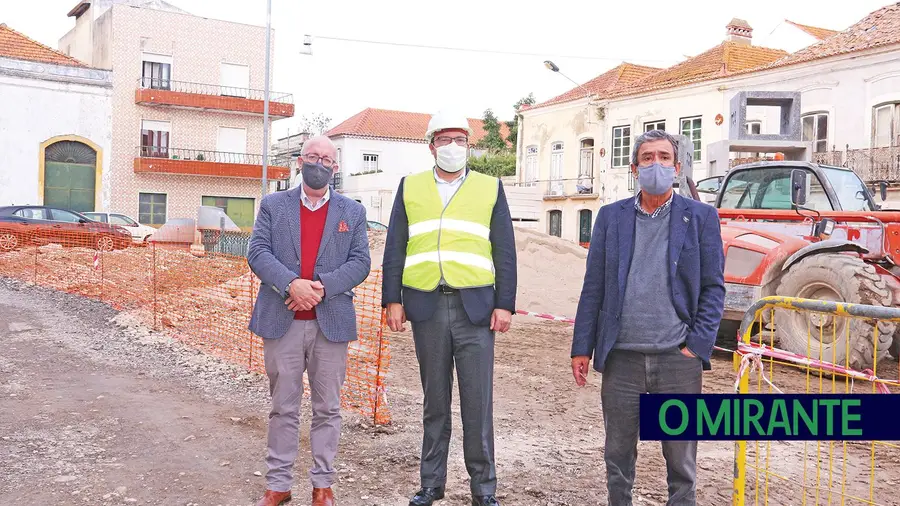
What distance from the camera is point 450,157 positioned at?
4422 mm

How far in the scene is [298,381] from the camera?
4.44 metres

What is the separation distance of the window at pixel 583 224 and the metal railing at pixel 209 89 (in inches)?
576

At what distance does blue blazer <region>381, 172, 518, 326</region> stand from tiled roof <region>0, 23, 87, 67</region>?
103ft

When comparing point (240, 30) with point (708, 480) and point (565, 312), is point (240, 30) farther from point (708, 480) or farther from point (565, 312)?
point (708, 480)

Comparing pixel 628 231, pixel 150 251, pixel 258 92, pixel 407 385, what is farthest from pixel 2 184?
pixel 628 231

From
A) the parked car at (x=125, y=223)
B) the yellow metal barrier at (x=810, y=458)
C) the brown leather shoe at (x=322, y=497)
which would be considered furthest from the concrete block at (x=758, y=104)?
the parked car at (x=125, y=223)

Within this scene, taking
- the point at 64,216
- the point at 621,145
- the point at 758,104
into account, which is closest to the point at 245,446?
the point at 758,104

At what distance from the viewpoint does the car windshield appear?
29.8ft

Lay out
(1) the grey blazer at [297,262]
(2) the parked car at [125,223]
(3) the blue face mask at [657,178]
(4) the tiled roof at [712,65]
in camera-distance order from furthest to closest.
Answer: (4) the tiled roof at [712,65]
(2) the parked car at [125,223]
(1) the grey blazer at [297,262]
(3) the blue face mask at [657,178]

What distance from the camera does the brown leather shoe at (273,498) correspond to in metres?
4.29

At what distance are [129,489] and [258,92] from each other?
34.3m

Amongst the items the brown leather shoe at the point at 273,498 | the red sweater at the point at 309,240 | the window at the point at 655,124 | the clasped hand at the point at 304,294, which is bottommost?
the brown leather shoe at the point at 273,498

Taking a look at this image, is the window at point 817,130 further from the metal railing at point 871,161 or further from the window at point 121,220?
the window at point 121,220

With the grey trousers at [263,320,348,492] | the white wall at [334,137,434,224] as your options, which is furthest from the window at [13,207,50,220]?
the white wall at [334,137,434,224]
